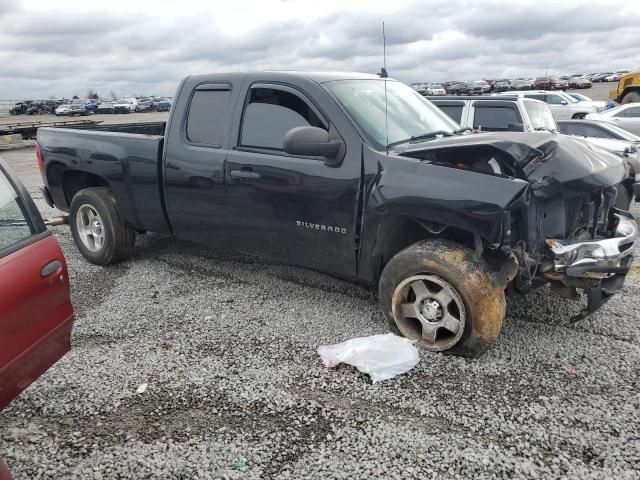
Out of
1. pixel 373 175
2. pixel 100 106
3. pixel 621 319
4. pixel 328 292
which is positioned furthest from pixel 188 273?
pixel 100 106

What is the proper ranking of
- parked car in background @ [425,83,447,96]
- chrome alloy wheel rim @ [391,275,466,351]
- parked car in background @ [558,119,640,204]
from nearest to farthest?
chrome alloy wheel rim @ [391,275,466,351] < parked car in background @ [558,119,640,204] < parked car in background @ [425,83,447,96]

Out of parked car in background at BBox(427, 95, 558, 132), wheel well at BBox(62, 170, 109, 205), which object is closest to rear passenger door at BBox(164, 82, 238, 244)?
wheel well at BBox(62, 170, 109, 205)

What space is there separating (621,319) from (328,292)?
2387 millimetres

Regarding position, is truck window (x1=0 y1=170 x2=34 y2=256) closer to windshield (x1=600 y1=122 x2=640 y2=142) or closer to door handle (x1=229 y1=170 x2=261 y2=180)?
door handle (x1=229 y1=170 x2=261 y2=180)

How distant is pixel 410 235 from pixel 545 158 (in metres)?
1.03

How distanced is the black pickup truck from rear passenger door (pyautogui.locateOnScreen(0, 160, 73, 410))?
1.66m

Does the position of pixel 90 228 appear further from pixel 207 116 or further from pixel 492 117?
pixel 492 117

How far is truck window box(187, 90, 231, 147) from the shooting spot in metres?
4.37

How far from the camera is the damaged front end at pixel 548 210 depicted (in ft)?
10.5

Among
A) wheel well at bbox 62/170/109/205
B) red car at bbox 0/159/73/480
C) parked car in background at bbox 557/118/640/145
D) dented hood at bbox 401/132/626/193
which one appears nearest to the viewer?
red car at bbox 0/159/73/480

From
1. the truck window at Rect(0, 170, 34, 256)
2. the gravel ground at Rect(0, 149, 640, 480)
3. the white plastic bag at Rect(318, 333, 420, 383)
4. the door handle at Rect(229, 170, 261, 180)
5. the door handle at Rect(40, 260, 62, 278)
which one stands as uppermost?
the truck window at Rect(0, 170, 34, 256)

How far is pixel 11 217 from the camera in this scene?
8.13ft

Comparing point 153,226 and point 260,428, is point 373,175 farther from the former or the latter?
point 153,226

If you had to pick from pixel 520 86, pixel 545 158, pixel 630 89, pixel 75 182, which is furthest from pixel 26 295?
pixel 520 86
